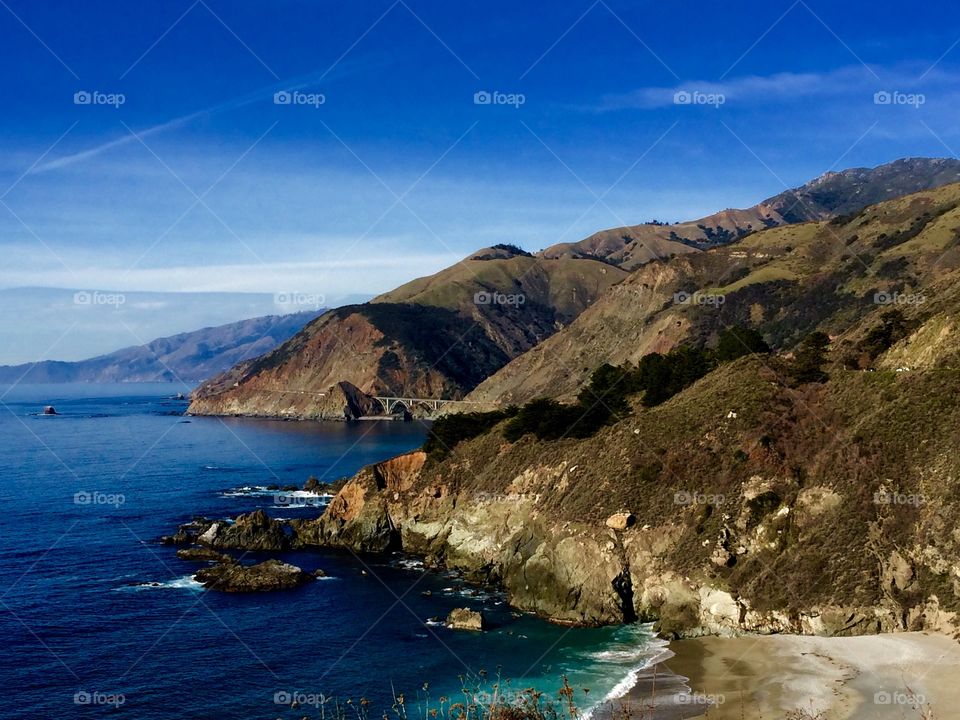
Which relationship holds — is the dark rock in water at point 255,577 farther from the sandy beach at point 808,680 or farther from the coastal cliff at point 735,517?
the sandy beach at point 808,680

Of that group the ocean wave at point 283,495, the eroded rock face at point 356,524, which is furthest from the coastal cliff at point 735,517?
the ocean wave at point 283,495

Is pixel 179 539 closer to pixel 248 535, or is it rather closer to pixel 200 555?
pixel 248 535

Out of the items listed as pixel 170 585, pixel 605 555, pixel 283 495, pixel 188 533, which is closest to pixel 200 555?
pixel 170 585

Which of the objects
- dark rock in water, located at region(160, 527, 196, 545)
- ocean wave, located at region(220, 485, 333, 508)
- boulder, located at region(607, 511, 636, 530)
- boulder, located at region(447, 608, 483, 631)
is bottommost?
boulder, located at region(447, 608, 483, 631)

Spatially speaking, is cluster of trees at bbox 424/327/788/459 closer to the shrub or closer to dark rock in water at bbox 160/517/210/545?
the shrub

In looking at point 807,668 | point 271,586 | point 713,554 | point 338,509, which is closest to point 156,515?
point 338,509

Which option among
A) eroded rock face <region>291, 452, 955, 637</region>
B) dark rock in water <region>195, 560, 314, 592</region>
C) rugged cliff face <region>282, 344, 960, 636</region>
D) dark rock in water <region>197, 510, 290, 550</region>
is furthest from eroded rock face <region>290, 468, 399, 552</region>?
dark rock in water <region>195, 560, 314, 592</region>

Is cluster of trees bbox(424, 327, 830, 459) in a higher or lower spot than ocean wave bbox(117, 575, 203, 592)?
higher

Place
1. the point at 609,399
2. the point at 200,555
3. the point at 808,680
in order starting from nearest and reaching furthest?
the point at 808,680
the point at 200,555
the point at 609,399
